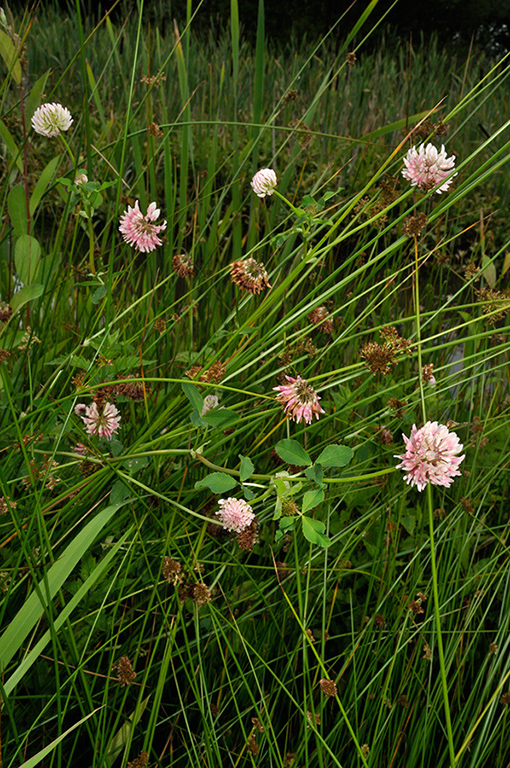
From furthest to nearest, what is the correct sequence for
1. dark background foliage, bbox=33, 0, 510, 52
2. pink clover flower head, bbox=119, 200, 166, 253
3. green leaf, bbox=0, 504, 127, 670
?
dark background foliage, bbox=33, 0, 510, 52
pink clover flower head, bbox=119, 200, 166, 253
green leaf, bbox=0, 504, 127, 670

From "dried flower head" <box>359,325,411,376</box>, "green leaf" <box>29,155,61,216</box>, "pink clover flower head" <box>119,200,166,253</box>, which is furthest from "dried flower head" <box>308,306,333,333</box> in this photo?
"green leaf" <box>29,155,61,216</box>

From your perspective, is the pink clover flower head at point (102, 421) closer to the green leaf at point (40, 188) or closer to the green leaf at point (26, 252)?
the green leaf at point (26, 252)

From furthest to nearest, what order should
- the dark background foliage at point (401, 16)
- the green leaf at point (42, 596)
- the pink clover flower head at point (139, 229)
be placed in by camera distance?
the dark background foliage at point (401, 16)
the pink clover flower head at point (139, 229)
the green leaf at point (42, 596)

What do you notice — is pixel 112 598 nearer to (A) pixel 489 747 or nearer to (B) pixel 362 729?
(B) pixel 362 729

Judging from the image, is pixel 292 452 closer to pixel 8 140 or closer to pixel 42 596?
pixel 42 596

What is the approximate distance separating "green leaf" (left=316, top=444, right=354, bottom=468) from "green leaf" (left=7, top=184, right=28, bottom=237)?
65 cm

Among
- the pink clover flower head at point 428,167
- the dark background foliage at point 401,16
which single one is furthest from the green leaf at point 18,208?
the dark background foliage at point 401,16

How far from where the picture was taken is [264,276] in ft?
2.56

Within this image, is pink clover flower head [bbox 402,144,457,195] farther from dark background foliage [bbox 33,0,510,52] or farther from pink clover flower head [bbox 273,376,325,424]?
dark background foliage [bbox 33,0,510,52]

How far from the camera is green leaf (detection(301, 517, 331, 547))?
60 centimetres

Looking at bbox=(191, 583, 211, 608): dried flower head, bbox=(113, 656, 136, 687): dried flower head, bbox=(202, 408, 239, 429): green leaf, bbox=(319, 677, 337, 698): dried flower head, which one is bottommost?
bbox=(113, 656, 136, 687): dried flower head

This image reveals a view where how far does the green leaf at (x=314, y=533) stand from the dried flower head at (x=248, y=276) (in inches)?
12.4

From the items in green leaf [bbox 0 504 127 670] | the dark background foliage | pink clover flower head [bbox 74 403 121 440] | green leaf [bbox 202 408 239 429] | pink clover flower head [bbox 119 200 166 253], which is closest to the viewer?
green leaf [bbox 0 504 127 670]

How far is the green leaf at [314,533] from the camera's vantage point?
60cm
